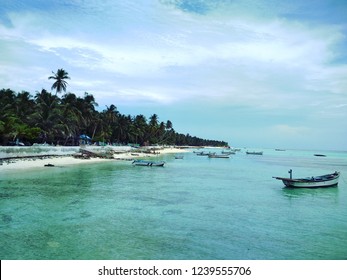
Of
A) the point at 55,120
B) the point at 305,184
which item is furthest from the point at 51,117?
the point at 305,184

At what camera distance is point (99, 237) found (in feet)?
36.8

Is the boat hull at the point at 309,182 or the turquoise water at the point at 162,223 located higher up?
the boat hull at the point at 309,182

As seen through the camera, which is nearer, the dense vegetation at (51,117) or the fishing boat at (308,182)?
the fishing boat at (308,182)

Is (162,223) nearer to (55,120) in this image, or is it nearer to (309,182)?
(309,182)

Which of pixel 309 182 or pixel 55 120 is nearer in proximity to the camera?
pixel 309 182

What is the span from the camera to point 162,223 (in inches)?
527

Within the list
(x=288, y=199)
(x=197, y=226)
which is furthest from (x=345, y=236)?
(x=288, y=199)

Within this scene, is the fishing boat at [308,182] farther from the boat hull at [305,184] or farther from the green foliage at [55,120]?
the green foliage at [55,120]

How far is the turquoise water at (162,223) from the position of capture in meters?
10.1

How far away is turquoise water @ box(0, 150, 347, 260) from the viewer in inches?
397

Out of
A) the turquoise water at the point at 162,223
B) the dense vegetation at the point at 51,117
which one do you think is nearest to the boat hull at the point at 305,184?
the turquoise water at the point at 162,223

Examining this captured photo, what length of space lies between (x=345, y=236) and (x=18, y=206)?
48.1 feet

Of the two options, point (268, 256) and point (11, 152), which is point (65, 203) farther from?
point (11, 152)
